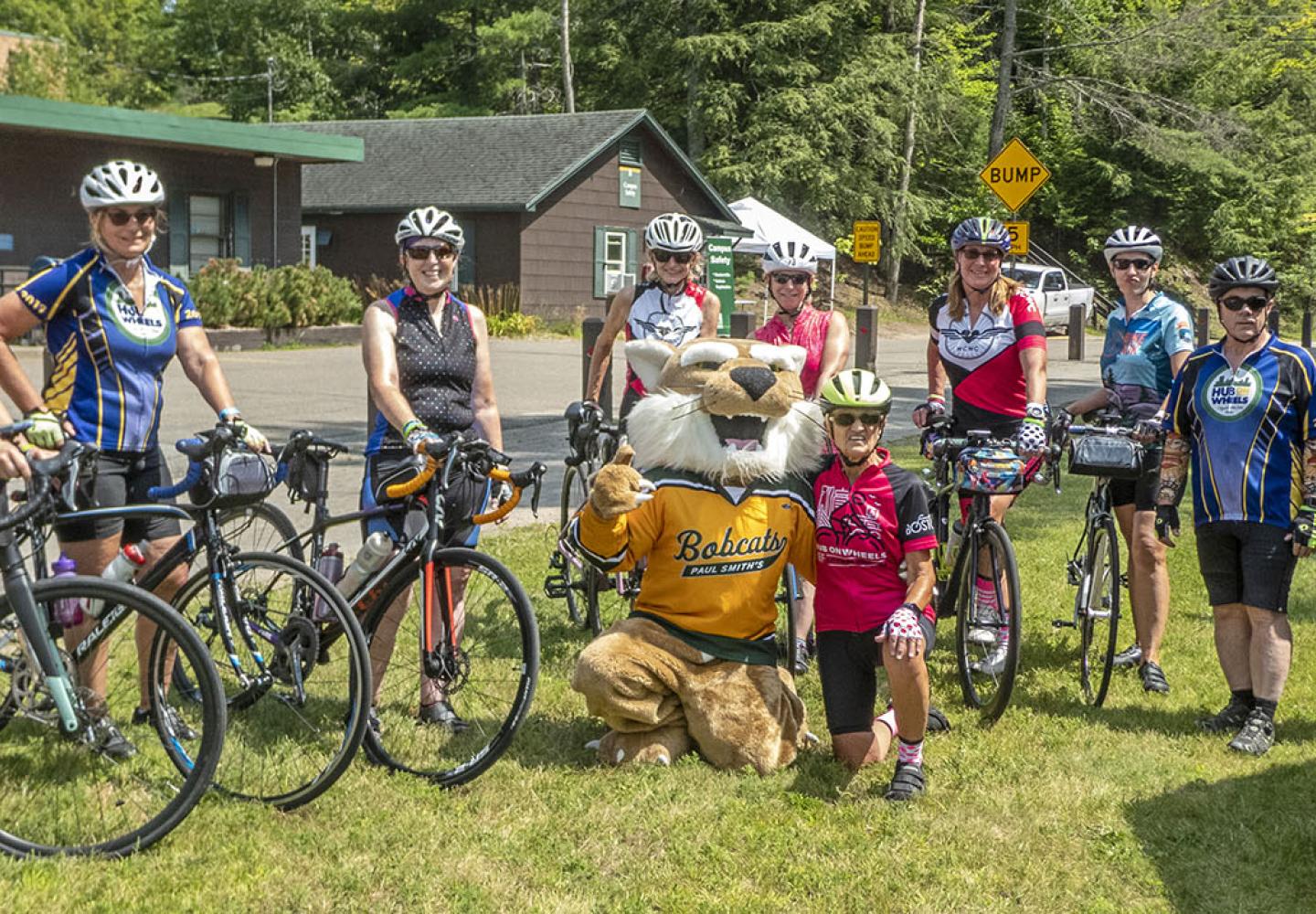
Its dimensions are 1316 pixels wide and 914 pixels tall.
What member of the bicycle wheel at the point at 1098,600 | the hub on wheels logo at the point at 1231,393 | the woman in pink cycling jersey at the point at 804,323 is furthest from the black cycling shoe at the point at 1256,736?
the woman in pink cycling jersey at the point at 804,323

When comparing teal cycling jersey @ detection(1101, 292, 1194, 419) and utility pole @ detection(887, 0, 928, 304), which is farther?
utility pole @ detection(887, 0, 928, 304)

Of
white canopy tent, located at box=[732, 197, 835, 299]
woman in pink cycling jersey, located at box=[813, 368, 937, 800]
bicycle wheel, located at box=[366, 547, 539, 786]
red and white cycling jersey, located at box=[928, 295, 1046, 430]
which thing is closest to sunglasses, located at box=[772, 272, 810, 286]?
red and white cycling jersey, located at box=[928, 295, 1046, 430]

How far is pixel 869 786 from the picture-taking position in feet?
16.6

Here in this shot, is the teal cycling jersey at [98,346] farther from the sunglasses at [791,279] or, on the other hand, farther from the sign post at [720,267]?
the sign post at [720,267]

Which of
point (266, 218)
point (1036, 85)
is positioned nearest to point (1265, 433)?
point (266, 218)

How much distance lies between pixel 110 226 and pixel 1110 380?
14.3ft

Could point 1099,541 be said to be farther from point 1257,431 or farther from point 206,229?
point 206,229

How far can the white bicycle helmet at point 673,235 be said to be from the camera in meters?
6.58

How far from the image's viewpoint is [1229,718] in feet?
19.2

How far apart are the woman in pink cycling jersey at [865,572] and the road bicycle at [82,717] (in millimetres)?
2218

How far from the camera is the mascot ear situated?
19.1 feet

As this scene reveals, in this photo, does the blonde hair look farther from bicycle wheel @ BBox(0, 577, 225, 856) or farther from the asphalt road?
the asphalt road

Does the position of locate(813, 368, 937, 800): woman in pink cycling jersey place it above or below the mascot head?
below

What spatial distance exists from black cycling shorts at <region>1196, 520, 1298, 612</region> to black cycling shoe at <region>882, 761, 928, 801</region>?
65.7 inches
